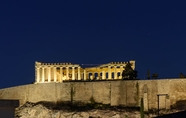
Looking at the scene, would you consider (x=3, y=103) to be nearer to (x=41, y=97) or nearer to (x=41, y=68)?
(x=41, y=97)

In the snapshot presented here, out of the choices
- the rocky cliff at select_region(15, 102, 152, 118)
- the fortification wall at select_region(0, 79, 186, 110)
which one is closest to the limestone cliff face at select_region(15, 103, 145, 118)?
the rocky cliff at select_region(15, 102, 152, 118)

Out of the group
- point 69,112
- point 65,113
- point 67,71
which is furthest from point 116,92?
point 67,71

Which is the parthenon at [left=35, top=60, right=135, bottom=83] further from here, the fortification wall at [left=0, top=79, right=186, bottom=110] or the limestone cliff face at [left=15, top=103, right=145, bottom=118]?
the limestone cliff face at [left=15, top=103, right=145, bottom=118]

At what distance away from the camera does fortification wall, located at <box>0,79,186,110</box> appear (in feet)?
110

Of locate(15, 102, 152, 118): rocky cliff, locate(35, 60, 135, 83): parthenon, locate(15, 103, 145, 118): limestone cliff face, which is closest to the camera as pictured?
locate(15, 103, 145, 118): limestone cliff face

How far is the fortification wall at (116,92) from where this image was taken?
33544 millimetres

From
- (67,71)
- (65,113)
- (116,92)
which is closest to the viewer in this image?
(65,113)

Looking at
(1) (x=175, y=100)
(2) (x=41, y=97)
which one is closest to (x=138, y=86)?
(1) (x=175, y=100)

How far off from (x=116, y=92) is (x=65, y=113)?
5.36 m

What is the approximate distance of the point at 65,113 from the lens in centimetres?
3434

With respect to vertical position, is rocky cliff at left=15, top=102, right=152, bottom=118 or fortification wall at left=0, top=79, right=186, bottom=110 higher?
fortification wall at left=0, top=79, right=186, bottom=110

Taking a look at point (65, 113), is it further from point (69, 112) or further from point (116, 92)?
point (116, 92)

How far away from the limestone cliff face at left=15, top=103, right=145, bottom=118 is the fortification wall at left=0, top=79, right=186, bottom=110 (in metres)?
2.07

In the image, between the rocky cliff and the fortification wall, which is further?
the fortification wall
